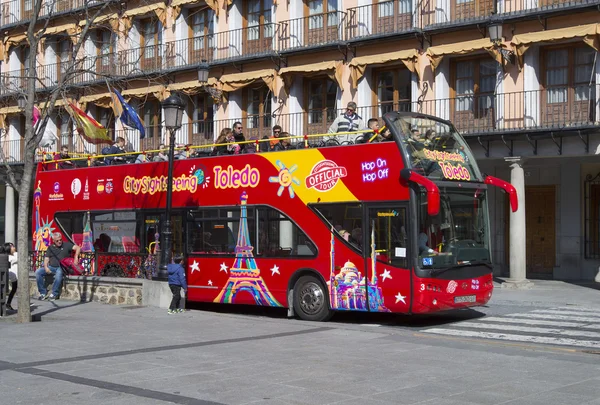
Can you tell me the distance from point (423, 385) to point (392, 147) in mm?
6960

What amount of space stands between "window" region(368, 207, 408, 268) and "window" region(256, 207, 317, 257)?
5.20 feet

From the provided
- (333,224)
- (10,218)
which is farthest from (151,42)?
(333,224)

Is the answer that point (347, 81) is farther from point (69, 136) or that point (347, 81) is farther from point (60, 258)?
point (69, 136)

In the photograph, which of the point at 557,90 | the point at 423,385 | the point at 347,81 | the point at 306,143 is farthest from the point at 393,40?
the point at 423,385

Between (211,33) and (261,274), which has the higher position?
(211,33)

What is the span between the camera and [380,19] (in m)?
29.3

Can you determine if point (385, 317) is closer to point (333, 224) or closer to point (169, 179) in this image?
point (333, 224)

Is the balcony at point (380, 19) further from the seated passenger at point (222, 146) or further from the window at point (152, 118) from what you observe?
the window at point (152, 118)

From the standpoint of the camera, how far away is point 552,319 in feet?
58.2

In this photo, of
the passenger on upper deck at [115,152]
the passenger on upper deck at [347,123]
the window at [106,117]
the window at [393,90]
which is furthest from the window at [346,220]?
the window at [106,117]

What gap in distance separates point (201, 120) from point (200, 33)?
3.38 metres

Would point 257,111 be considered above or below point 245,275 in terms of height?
above

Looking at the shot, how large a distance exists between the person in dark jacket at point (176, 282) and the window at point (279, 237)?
64.6 inches

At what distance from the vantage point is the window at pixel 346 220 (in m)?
17.0
